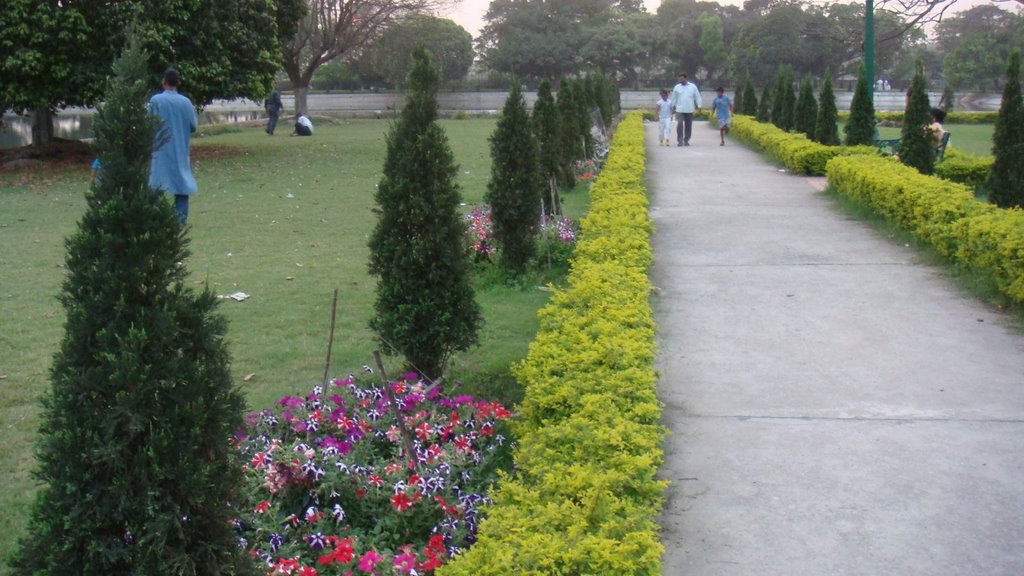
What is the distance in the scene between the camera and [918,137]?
14031 mm

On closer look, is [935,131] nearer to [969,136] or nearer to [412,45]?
[969,136]

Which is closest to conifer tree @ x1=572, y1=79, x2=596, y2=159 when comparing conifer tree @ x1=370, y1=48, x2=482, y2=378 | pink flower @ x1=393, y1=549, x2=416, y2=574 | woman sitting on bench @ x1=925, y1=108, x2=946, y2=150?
woman sitting on bench @ x1=925, y1=108, x2=946, y2=150

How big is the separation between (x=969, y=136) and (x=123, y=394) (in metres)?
29.4

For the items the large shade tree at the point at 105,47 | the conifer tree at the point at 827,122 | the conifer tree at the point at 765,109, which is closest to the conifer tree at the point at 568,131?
the large shade tree at the point at 105,47

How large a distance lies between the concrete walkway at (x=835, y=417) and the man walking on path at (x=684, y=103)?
12.0m

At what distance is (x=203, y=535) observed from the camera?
2643 millimetres

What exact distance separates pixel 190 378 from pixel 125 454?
0.24 meters

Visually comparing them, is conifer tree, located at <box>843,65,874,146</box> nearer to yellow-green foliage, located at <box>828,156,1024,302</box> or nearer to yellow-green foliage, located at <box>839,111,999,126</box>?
yellow-green foliage, located at <box>828,156,1024,302</box>

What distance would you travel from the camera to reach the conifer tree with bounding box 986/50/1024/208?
36.9ft

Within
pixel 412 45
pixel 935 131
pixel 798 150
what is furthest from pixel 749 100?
pixel 935 131

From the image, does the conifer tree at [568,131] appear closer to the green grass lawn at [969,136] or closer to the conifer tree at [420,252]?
the conifer tree at [420,252]

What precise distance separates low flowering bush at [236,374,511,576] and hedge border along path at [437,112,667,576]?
23 centimetres

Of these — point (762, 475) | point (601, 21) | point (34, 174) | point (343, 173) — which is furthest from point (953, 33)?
point (762, 475)

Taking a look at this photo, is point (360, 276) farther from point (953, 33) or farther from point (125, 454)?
point (953, 33)
